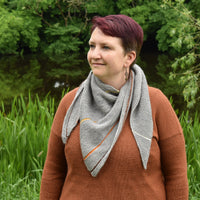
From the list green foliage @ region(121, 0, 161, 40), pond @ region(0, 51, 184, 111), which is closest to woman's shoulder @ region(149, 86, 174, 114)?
pond @ region(0, 51, 184, 111)

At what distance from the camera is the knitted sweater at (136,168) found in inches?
54.1

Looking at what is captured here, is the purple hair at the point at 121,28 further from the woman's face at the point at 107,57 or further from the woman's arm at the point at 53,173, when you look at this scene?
the woman's arm at the point at 53,173

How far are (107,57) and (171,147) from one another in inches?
17.6

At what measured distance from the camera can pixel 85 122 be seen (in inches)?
54.9

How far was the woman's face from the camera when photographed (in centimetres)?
138

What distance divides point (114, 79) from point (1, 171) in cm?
215

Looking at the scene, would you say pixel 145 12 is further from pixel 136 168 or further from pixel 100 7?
→ pixel 136 168

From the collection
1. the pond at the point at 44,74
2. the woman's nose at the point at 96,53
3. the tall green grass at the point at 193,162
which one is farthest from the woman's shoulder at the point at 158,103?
the pond at the point at 44,74

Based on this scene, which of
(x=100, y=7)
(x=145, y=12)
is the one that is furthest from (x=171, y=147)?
(x=100, y=7)

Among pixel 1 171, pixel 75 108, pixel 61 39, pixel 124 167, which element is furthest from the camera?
pixel 61 39

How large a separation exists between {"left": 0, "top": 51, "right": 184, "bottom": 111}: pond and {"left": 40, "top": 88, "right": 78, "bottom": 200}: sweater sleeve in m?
8.88

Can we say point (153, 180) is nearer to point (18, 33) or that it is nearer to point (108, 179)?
point (108, 179)

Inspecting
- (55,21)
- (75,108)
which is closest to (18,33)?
(55,21)

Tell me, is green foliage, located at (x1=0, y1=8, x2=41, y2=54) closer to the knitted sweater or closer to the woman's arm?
the woman's arm
